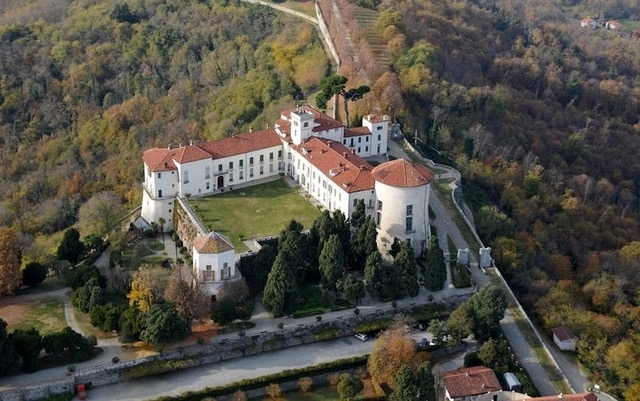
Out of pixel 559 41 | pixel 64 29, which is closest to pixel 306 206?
pixel 64 29

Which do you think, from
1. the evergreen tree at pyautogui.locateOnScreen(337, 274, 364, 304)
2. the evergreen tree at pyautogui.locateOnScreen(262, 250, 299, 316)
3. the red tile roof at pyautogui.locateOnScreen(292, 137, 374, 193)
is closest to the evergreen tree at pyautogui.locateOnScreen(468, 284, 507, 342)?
the evergreen tree at pyautogui.locateOnScreen(337, 274, 364, 304)

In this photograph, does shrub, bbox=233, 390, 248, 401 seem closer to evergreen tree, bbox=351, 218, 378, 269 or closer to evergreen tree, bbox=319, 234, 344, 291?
evergreen tree, bbox=319, 234, 344, 291

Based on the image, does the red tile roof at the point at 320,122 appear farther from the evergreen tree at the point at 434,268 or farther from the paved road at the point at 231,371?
the paved road at the point at 231,371

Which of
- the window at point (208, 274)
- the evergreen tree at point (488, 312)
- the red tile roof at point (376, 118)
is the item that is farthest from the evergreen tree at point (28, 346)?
the red tile roof at point (376, 118)

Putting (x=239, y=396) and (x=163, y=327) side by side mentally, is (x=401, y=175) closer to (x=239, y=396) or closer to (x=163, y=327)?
(x=239, y=396)

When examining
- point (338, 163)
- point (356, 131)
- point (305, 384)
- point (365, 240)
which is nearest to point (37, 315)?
point (305, 384)
